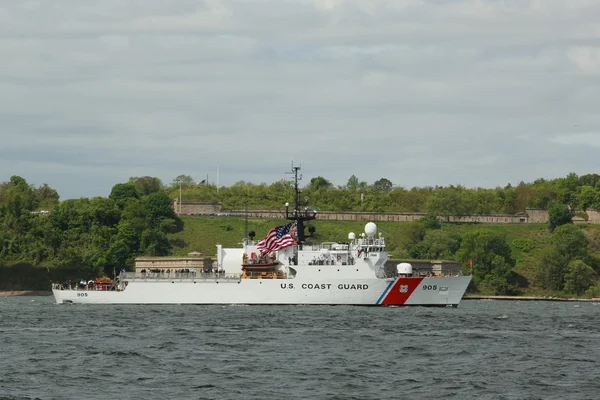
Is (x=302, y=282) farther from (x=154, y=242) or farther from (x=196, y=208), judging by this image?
(x=196, y=208)

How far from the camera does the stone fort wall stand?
Result: 160750mm

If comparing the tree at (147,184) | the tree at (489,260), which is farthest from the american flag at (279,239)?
the tree at (147,184)

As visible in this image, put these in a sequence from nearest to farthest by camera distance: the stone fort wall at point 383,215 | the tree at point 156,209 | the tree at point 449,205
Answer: the tree at point 156,209 → the tree at point 449,205 → the stone fort wall at point 383,215

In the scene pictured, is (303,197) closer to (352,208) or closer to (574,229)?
(352,208)

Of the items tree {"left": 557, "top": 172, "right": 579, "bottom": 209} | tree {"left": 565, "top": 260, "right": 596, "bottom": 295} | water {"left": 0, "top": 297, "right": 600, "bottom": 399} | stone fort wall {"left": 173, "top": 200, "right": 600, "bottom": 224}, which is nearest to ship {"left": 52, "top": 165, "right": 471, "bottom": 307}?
water {"left": 0, "top": 297, "right": 600, "bottom": 399}

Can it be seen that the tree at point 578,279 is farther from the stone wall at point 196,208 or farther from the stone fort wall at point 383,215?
the stone wall at point 196,208

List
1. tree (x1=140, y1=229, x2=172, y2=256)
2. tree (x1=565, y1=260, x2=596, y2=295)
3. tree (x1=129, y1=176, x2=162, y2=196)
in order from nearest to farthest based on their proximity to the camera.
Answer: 1. tree (x1=565, y1=260, x2=596, y2=295)
2. tree (x1=140, y1=229, x2=172, y2=256)
3. tree (x1=129, y1=176, x2=162, y2=196)

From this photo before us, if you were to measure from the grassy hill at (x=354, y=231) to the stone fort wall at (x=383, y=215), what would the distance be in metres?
4.51

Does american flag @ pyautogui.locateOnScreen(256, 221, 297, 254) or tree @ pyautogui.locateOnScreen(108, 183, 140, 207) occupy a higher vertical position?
tree @ pyautogui.locateOnScreen(108, 183, 140, 207)

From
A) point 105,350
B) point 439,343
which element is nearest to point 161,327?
point 105,350

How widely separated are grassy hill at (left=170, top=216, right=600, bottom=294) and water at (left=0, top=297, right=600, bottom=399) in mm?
64996

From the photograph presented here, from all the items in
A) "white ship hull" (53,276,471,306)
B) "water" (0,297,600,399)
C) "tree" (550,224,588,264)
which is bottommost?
"water" (0,297,600,399)

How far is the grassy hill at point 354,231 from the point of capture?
138 meters

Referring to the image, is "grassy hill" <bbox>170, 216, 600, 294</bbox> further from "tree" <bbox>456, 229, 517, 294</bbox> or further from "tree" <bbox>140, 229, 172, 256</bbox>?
"tree" <bbox>456, 229, 517, 294</bbox>
